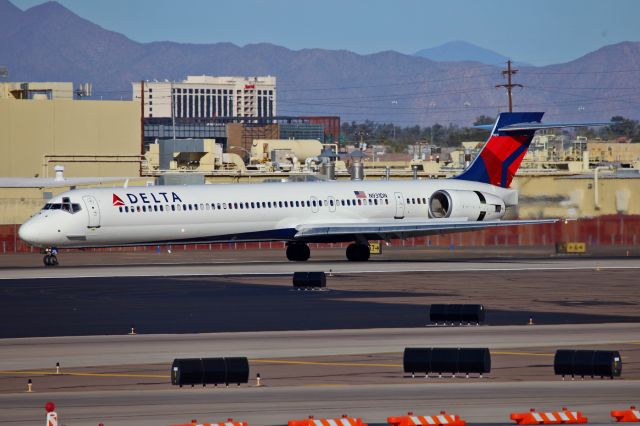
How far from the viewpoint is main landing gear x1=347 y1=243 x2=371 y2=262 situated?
55531 mm

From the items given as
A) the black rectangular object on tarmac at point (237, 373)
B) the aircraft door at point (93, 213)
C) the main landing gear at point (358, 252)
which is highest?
the aircraft door at point (93, 213)

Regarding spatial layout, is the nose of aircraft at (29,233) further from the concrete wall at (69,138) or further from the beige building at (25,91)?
the beige building at (25,91)

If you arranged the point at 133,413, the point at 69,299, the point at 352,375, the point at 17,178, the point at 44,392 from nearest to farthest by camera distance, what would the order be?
the point at 133,413 → the point at 44,392 → the point at 352,375 → the point at 69,299 → the point at 17,178

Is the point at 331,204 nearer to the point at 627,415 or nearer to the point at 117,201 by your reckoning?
the point at 117,201

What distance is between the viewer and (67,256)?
211ft

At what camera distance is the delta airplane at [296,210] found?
5019 cm

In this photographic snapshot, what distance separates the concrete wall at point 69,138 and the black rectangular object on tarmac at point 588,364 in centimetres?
6506

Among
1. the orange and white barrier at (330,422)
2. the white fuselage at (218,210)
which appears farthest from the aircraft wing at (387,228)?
the orange and white barrier at (330,422)

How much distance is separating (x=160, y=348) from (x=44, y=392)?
541 cm

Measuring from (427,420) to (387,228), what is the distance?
35.3m

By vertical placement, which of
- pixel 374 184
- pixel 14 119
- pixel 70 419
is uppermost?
pixel 14 119

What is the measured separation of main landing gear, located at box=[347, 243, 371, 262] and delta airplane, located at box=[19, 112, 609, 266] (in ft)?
0.18

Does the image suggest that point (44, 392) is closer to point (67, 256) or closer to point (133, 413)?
point (133, 413)

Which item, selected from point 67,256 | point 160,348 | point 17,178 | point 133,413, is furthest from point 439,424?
point 17,178
